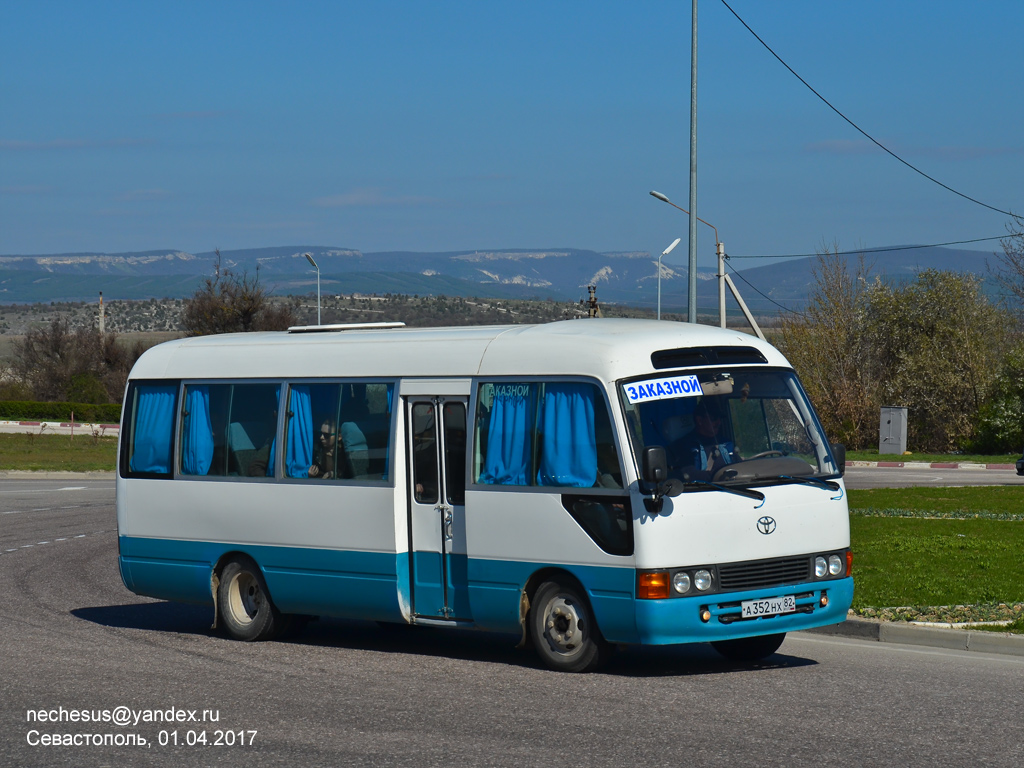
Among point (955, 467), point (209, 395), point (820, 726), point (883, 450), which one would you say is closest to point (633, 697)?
point (820, 726)

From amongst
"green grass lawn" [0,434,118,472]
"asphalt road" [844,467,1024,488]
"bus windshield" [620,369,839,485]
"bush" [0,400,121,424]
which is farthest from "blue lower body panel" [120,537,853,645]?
"bush" [0,400,121,424]

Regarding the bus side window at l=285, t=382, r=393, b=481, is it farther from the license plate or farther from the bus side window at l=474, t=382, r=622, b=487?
the license plate

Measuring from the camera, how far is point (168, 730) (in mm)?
8180

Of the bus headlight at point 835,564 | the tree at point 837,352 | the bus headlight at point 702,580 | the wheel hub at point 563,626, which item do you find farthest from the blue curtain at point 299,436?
the tree at point 837,352

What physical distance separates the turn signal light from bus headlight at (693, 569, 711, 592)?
0.22 meters

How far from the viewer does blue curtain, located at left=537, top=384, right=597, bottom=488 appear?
9766 mm

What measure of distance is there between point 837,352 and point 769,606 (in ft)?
147

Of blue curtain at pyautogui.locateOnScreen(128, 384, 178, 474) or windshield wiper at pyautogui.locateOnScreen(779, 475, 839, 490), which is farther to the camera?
blue curtain at pyautogui.locateOnScreen(128, 384, 178, 474)

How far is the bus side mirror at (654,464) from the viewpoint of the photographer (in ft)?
29.8

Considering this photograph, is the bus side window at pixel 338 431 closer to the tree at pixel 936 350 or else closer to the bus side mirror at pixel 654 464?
the bus side mirror at pixel 654 464

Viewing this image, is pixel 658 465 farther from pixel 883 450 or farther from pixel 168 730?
pixel 883 450

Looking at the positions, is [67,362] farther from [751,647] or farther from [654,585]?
[654,585]

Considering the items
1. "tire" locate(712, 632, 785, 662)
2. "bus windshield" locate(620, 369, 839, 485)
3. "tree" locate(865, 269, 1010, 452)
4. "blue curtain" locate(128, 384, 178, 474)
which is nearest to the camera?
"bus windshield" locate(620, 369, 839, 485)

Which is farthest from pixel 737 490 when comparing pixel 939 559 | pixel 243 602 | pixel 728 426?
pixel 939 559
